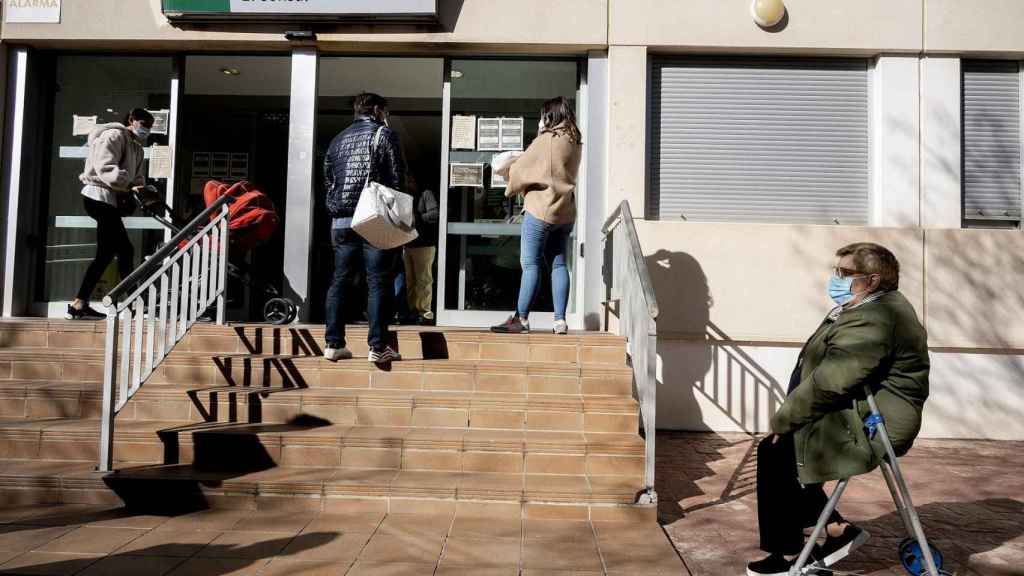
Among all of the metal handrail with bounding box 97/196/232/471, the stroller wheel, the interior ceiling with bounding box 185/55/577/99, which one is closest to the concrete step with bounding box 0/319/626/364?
the metal handrail with bounding box 97/196/232/471

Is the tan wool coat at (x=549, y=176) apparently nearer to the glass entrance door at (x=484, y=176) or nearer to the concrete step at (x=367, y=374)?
the concrete step at (x=367, y=374)

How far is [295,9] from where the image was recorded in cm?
632

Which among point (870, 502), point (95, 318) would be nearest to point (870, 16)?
point (870, 502)

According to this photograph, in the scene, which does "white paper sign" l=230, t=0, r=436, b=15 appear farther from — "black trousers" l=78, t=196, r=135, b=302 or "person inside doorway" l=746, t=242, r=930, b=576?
"person inside doorway" l=746, t=242, r=930, b=576

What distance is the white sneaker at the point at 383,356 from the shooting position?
4.74 meters

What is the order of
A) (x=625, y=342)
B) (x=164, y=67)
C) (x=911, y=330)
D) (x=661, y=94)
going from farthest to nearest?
(x=164, y=67), (x=661, y=94), (x=625, y=342), (x=911, y=330)

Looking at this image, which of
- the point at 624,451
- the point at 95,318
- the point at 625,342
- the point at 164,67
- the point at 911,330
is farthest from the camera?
the point at 164,67

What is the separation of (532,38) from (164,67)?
12.4ft

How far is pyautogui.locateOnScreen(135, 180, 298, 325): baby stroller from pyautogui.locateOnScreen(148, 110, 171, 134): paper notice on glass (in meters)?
1.22

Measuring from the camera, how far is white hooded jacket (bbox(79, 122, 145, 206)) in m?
5.65

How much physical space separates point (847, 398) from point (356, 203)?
10.8 feet

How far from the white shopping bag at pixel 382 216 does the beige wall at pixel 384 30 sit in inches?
86.5

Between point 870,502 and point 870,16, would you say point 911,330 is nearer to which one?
point 870,502

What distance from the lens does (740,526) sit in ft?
12.1
